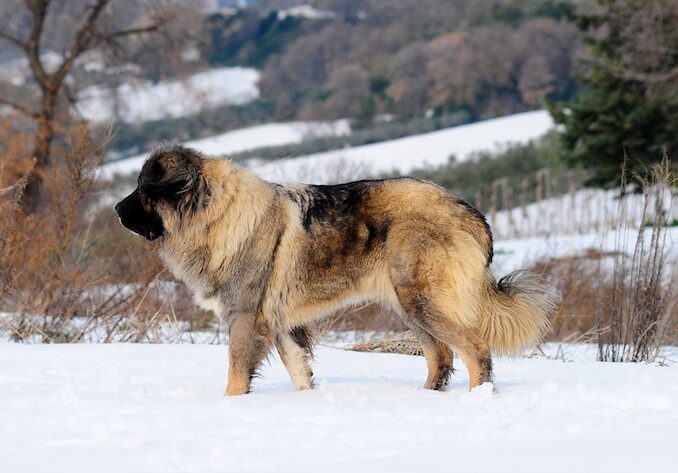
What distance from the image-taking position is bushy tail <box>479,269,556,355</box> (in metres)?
5.23

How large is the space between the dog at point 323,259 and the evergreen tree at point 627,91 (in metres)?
15.1

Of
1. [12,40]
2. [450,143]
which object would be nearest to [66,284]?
[12,40]

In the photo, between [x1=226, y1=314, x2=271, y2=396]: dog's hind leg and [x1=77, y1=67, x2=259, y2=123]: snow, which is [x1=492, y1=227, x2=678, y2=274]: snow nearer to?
[x1=77, y1=67, x2=259, y2=123]: snow

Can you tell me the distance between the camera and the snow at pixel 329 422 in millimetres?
3309

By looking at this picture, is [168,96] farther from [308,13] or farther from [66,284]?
[308,13]

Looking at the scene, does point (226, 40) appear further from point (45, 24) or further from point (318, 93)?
point (45, 24)

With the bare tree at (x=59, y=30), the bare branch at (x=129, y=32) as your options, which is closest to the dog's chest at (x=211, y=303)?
the bare tree at (x=59, y=30)

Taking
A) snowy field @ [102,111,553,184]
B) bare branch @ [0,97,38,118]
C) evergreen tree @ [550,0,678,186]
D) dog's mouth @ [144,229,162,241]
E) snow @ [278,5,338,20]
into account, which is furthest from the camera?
snow @ [278,5,338,20]

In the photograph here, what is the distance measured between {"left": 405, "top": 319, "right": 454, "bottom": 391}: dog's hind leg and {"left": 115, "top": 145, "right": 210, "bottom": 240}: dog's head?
5.54 feet

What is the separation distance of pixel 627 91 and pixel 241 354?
17.4 metres

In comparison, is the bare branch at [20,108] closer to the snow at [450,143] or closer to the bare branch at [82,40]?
the bare branch at [82,40]

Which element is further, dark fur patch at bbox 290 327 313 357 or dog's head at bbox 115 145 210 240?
dark fur patch at bbox 290 327 313 357

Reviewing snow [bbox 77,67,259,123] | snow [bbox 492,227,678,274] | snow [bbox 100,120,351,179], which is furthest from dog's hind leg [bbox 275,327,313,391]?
snow [bbox 100,120,351,179]

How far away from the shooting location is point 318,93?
5169 centimetres
